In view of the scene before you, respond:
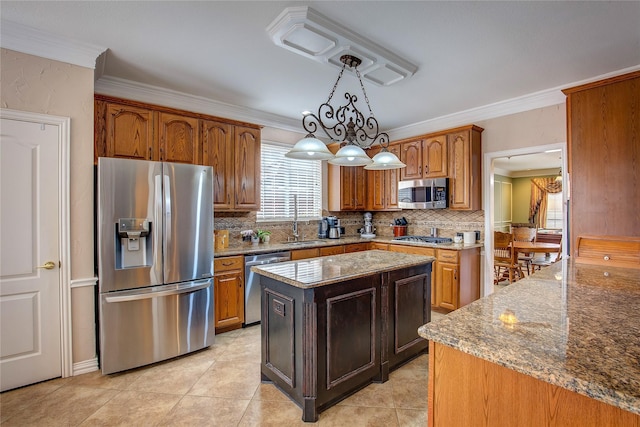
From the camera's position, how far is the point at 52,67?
2.47 metres

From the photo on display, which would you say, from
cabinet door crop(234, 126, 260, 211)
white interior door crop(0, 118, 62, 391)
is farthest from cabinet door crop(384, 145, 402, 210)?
white interior door crop(0, 118, 62, 391)

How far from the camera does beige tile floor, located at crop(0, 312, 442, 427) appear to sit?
6.59 feet

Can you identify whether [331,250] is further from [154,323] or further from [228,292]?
[154,323]

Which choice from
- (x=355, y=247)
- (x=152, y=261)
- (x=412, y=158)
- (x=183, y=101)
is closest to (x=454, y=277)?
(x=355, y=247)

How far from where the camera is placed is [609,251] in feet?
8.22

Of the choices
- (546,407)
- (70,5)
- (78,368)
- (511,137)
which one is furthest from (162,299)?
(511,137)

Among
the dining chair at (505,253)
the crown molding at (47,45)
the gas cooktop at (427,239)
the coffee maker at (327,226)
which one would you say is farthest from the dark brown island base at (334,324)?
the dining chair at (505,253)

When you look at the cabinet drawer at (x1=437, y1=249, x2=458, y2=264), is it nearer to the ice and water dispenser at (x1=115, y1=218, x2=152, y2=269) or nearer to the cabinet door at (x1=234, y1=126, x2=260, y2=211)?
the cabinet door at (x1=234, y1=126, x2=260, y2=211)

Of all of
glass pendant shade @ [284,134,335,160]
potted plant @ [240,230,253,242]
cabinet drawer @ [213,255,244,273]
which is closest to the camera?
glass pendant shade @ [284,134,335,160]

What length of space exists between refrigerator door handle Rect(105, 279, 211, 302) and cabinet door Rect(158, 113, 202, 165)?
138 cm

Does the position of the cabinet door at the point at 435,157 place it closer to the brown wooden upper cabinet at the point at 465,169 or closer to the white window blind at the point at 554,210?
the brown wooden upper cabinet at the point at 465,169

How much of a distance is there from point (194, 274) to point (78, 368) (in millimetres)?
1152

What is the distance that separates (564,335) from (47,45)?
3.75 metres

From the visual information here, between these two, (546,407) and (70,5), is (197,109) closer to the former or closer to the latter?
(70,5)
